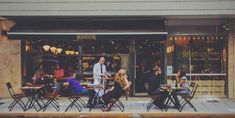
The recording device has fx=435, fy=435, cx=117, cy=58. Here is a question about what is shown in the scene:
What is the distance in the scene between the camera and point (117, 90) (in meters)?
14.5

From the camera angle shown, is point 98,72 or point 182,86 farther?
point 98,72

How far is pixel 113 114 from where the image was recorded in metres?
14.2

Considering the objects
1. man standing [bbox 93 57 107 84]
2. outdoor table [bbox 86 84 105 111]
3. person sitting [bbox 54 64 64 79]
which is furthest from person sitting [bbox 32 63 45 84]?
outdoor table [bbox 86 84 105 111]

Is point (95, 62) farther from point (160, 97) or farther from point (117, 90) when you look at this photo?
point (160, 97)

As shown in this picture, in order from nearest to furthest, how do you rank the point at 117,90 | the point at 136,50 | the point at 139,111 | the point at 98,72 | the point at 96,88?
the point at 117,90
the point at 96,88
the point at 139,111
the point at 98,72
the point at 136,50

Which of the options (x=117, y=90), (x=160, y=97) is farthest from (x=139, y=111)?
(x=117, y=90)

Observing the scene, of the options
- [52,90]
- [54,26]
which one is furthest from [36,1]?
[52,90]

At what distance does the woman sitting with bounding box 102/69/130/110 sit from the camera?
1449cm

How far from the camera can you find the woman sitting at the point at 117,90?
571 inches

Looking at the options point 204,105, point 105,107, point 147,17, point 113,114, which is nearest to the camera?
point 113,114

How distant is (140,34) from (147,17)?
1294 millimetres

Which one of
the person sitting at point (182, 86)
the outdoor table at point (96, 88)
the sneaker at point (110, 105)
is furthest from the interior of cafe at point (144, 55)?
the sneaker at point (110, 105)

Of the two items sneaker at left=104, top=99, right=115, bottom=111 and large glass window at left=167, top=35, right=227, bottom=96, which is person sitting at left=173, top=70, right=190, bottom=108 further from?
sneaker at left=104, top=99, right=115, bottom=111

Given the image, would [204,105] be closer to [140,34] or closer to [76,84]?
[140,34]
